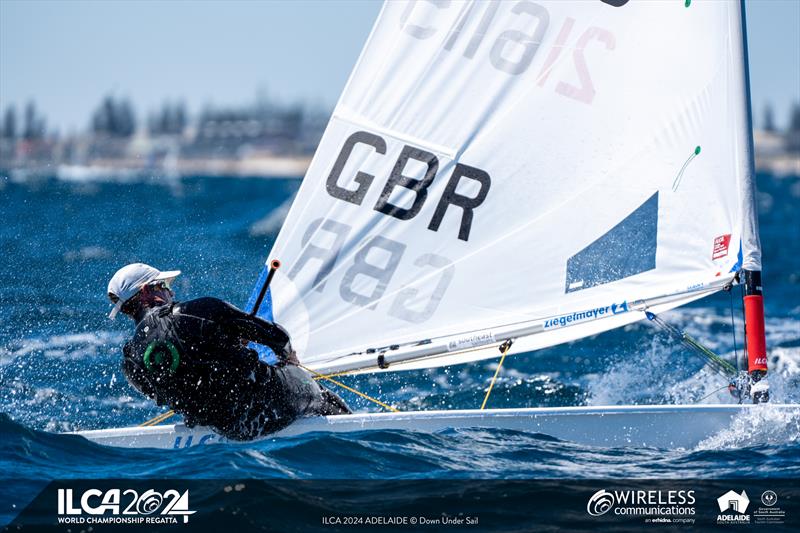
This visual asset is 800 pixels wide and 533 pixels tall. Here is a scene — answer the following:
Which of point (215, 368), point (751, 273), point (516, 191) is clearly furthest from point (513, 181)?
point (215, 368)

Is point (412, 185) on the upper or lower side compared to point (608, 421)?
upper

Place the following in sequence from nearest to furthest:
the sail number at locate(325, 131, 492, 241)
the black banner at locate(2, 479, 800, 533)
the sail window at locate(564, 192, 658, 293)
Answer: the black banner at locate(2, 479, 800, 533), the sail window at locate(564, 192, 658, 293), the sail number at locate(325, 131, 492, 241)

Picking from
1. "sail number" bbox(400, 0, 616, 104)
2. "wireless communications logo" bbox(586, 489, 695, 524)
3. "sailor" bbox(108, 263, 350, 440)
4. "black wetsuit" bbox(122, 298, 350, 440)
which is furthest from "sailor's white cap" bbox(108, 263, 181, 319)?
"wireless communications logo" bbox(586, 489, 695, 524)

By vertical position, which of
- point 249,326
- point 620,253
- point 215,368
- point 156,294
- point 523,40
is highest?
point 523,40

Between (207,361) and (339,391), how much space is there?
95.4 inches

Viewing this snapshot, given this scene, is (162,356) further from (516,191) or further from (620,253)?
(620,253)

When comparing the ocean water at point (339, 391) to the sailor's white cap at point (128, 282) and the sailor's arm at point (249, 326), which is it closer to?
the sailor's arm at point (249, 326)

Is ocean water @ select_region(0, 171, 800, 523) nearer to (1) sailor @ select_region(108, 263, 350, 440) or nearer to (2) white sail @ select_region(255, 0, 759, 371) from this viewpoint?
(1) sailor @ select_region(108, 263, 350, 440)

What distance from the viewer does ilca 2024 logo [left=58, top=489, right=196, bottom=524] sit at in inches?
171

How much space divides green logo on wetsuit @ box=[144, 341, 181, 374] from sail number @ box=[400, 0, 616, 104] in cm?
204

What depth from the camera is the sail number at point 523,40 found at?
17.9ft

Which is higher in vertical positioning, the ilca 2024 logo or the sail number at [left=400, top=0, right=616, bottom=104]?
the sail number at [left=400, top=0, right=616, bottom=104]

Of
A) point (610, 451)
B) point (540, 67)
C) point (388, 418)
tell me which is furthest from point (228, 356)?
point (540, 67)

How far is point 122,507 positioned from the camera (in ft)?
14.5
